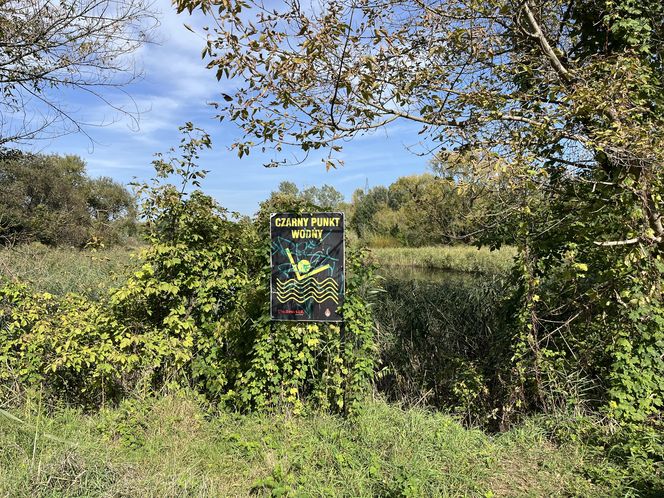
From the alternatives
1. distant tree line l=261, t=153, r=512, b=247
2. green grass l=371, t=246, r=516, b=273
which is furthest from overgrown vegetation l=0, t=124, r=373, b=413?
green grass l=371, t=246, r=516, b=273

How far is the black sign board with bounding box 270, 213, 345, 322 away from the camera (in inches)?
164

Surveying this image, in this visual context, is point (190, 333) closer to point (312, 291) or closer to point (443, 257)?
point (312, 291)

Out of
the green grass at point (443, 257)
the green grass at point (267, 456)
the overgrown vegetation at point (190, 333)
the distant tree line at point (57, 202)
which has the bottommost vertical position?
the green grass at point (267, 456)

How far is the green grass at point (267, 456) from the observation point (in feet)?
9.86

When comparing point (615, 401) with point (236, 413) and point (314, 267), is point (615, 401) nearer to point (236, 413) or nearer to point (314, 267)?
point (314, 267)

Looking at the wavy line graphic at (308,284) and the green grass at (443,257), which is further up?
the green grass at (443,257)

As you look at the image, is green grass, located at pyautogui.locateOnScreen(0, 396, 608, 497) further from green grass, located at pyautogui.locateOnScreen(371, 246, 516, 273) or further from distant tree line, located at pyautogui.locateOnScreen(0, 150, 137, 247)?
green grass, located at pyautogui.locateOnScreen(371, 246, 516, 273)

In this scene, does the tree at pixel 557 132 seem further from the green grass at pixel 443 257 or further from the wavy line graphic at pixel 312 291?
the green grass at pixel 443 257

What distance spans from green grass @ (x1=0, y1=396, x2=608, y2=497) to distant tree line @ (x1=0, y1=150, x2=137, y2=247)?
2132mm

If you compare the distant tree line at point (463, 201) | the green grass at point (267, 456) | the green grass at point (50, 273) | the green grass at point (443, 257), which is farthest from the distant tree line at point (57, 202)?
the green grass at point (443, 257)

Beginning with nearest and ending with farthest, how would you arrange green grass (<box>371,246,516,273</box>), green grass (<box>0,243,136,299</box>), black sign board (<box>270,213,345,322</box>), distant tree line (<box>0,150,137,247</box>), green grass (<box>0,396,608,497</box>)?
green grass (<box>0,396,608,497</box>) < black sign board (<box>270,213,345,322</box>) < green grass (<box>0,243,136,299</box>) < distant tree line (<box>0,150,137,247</box>) < green grass (<box>371,246,516,273</box>)

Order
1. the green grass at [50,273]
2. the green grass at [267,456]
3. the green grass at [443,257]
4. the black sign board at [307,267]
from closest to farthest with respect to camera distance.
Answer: the green grass at [267,456] < the black sign board at [307,267] < the green grass at [50,273] < the green grass at [443,257]

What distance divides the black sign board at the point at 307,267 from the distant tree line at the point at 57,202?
85.7 inches

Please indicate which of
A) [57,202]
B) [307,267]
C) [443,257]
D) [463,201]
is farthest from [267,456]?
[57,202]
